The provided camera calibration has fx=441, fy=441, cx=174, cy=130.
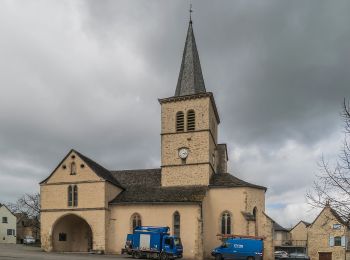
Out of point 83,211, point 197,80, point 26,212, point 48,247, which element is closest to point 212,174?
point 197,80

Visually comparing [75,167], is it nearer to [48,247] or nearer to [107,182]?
[107,182]

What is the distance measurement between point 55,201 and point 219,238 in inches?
631

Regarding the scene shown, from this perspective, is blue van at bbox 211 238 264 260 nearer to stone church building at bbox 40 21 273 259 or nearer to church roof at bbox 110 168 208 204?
stone church building at bbox 40 21 273 259

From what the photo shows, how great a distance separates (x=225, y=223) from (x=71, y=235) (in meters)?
16.1

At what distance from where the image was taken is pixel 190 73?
153 feet

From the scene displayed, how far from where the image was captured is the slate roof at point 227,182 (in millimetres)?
40531

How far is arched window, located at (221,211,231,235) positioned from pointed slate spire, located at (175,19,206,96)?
12939mm

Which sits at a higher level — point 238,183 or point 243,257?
point 238,183

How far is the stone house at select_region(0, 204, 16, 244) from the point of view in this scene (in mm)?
78950

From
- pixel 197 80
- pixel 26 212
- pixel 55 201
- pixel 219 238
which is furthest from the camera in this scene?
pixel 26 212

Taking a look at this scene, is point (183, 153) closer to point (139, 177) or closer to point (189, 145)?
point (189, 145)

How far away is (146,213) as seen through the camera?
40.9m

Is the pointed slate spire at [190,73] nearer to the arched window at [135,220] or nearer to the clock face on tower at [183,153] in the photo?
the clock face on tower at [183,153]

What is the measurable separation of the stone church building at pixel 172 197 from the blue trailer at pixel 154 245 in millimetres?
3661
